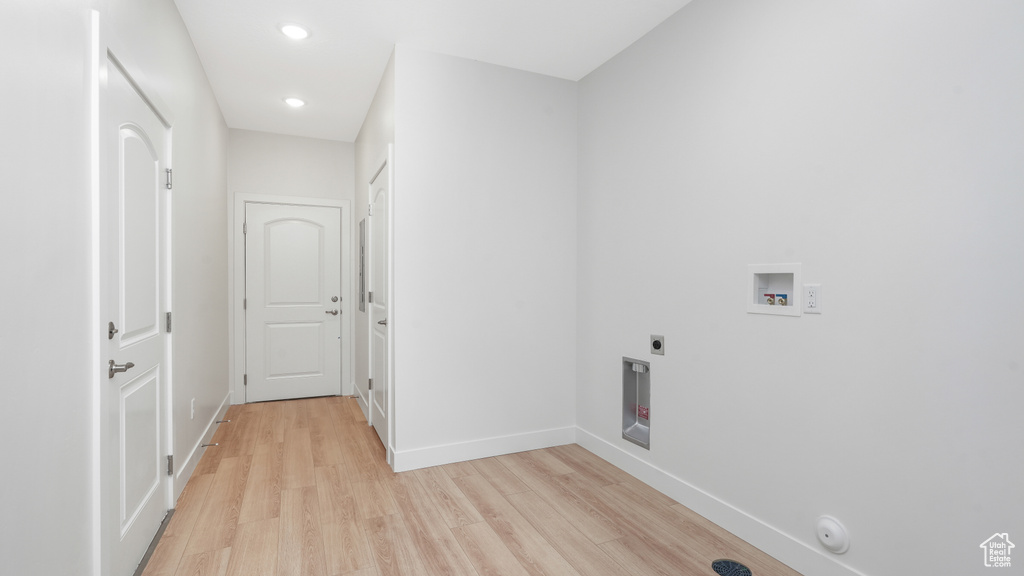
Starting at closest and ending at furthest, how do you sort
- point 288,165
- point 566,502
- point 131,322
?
point 131,322, point 566,502, point 288,165

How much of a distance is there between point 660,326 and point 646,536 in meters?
1.10

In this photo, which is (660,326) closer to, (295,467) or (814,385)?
(814,385)

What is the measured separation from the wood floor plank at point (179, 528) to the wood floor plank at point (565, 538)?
156 centimetres

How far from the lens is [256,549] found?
219 centimetres

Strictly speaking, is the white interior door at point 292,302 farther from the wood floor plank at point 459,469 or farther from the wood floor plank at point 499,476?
the wood floor plank at point 499,476

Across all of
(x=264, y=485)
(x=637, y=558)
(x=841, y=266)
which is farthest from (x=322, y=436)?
(x=841, y=266)

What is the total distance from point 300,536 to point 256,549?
0.18 metres

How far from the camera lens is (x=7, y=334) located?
107cm

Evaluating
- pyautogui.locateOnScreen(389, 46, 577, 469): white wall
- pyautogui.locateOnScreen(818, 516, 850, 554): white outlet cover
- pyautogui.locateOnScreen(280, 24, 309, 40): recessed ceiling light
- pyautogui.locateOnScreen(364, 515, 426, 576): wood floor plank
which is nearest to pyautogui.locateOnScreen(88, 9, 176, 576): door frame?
pyautogui.locateOnScreen(364, 515, 426, 576): wood floor plank

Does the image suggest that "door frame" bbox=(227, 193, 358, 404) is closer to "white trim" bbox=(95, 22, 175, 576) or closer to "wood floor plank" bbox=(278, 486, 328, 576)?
"wood floor plank" bbox=(278, 486, 328, 576)

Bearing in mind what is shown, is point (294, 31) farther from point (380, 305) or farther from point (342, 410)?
point (342, 410)

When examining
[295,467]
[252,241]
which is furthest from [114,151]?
[252,241]

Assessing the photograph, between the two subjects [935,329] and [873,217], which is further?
[873,217]

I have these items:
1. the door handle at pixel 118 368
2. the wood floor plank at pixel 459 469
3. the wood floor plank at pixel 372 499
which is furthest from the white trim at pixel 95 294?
the wood floor plank at pixel 459 469
